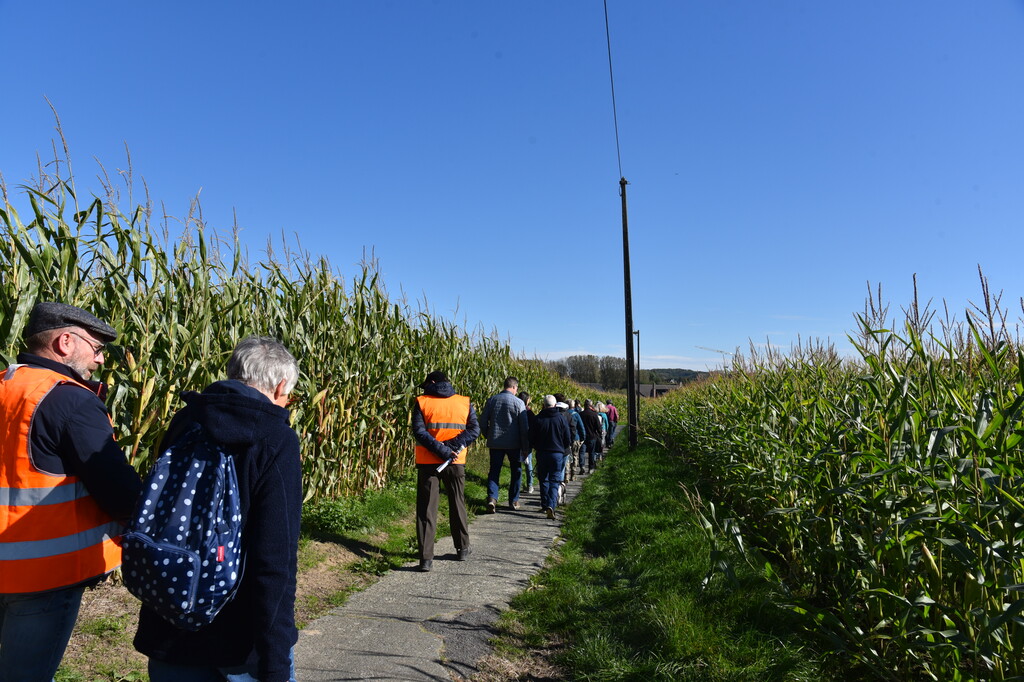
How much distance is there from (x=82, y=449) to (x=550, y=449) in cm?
738

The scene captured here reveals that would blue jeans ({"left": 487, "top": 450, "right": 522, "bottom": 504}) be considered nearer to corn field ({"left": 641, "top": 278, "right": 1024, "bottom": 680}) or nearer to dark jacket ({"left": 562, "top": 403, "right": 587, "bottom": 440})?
dark jacket ({"left": 562, "top": 403, "right": 587, "bottom": 440})

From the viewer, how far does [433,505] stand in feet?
20.7

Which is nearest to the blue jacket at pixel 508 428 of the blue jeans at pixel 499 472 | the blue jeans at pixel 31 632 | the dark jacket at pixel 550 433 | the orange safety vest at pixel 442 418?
the blue jeans at pixel 499 472

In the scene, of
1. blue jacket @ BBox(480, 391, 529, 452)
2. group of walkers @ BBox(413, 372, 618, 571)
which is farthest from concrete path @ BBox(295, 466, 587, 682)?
blue jacket @ BBox(480, 391, 529, 452)

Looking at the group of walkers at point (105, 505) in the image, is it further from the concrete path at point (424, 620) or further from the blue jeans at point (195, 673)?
the concrete path at point (424, 620)

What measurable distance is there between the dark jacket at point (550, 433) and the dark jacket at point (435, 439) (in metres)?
2.65

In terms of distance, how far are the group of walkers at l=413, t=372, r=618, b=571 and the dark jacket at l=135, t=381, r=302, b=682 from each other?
415 cm

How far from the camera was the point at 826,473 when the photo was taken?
13.5 feet

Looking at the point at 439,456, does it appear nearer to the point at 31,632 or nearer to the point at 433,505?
the point at 433,505

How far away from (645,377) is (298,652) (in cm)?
8755

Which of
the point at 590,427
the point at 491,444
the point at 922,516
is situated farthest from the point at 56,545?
the point at 590,427

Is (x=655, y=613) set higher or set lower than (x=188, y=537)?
lower

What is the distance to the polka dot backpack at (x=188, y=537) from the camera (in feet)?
6.23

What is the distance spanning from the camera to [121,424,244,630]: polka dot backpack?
6.23ft
